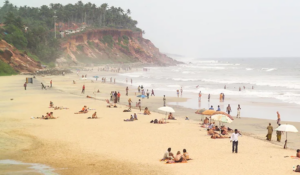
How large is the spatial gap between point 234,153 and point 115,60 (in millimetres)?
119749

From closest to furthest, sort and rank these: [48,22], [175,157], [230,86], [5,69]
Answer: [175,157]
[230,86]
[5,69]
[48,22]

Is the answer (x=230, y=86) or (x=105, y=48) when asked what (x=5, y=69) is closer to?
(x=230, y=86)

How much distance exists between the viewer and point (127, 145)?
15000 mm

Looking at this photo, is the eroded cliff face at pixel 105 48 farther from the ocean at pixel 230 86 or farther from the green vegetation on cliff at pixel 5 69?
the green vegetation on cliff at pixel 5 69

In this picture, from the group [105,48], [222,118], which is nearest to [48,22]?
[105,48]

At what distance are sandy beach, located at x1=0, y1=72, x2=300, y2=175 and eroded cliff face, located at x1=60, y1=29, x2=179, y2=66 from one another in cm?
8649

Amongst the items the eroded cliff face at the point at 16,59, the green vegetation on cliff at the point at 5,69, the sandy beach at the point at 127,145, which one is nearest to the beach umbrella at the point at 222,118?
the sandy beach at the point at 127,145

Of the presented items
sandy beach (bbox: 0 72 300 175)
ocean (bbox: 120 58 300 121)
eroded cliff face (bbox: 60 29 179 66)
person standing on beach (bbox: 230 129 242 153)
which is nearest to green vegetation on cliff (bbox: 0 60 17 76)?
ocean (bbox: 120 58 300 121)

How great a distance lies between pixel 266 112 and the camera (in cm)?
2728

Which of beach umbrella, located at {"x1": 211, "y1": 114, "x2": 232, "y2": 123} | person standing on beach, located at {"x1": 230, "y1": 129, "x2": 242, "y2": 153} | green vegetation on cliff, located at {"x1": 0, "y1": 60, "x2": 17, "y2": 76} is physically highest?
green vegetation on cliff, located at {"x1": 0, "y1": 60, "x2": 17, "y2": 76}

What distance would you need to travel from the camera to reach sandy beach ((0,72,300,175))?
11625 millimetres

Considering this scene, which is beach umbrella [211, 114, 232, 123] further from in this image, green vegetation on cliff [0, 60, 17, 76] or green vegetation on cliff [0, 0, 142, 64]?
green vegetation on cliff [0, 0, 142, 64]

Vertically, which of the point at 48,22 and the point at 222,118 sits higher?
the point at 48,22

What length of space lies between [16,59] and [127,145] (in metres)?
51.7
